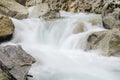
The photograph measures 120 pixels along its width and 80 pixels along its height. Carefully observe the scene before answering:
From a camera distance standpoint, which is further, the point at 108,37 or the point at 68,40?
the point at 68,40

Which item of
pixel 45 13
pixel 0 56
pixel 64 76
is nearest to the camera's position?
pixel 0 56

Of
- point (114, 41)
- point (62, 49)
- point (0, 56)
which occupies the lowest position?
point (62, 49)

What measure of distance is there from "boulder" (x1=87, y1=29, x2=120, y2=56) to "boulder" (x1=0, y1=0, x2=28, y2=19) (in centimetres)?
466

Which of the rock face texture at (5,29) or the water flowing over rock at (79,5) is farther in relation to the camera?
the water flowing over rock at (79,5)

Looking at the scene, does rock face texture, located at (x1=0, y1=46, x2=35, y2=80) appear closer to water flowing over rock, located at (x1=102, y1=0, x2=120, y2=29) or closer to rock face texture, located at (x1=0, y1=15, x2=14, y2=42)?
rock face texture, located at (x1=0, y1=15, x2=14, y2=42)

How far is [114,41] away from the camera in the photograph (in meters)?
9.27

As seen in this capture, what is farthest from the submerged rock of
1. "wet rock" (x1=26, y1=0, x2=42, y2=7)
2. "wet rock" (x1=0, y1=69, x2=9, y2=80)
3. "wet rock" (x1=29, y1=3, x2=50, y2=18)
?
"wet rock" (x1=0, y1=69, x2=9, y2=80)

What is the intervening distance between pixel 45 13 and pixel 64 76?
7975 millimetres

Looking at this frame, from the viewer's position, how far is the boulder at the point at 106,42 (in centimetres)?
920

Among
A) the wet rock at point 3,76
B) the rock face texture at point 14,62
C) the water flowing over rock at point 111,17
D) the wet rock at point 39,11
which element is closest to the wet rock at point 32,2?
the wet rock at point 39,11

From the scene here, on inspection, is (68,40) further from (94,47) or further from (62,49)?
(94,47)

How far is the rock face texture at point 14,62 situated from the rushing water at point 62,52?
2.04 feet

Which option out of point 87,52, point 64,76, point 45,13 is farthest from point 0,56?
point 45,13

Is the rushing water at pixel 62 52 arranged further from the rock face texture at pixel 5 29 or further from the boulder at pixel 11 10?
the boulder at pixel 11 10
